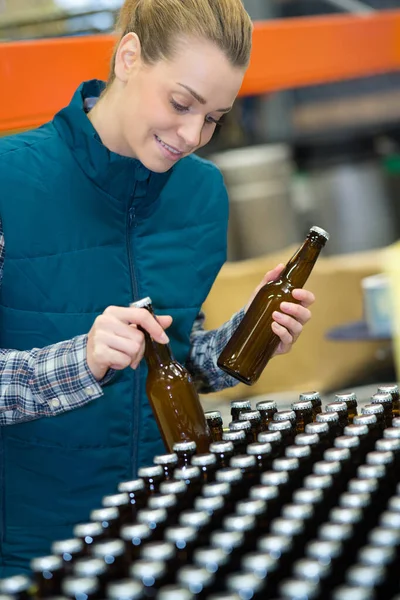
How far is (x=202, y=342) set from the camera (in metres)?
2.06

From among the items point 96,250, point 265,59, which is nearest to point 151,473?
→ point 96,250

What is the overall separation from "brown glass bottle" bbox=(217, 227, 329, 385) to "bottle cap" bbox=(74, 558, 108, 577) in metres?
0.81

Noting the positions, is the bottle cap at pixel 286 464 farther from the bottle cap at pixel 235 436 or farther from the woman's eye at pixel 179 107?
the woman's eye at pixel 179 107

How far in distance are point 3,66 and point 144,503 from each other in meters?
1.41

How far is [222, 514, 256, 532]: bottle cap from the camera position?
97cm

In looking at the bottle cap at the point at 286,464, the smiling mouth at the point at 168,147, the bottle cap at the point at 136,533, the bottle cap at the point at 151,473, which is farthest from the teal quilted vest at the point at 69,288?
the bottle cap at the point at 136,533

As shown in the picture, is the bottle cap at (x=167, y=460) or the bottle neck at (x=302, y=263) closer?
the bottle cap at (x=167, y=460)

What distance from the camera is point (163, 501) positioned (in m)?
1.09

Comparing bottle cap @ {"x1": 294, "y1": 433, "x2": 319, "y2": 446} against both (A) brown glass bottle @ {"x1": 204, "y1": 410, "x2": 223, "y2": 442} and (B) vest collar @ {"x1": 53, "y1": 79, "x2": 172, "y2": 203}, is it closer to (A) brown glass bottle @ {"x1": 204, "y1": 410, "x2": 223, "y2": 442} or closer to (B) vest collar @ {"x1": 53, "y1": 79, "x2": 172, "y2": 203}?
(A) brown glass bottle @ {"x1": 204, "y1": 410, "x2": 223, "y2": 442}

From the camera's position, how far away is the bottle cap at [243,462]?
119 centimetres

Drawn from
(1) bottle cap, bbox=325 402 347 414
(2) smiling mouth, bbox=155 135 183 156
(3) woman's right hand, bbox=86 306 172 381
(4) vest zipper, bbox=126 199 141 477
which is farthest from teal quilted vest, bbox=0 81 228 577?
(1) bottle cap, bbox=325 402 347 414

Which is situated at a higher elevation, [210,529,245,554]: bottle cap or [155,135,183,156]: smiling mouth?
[155,135,183,156]: smiling mouth

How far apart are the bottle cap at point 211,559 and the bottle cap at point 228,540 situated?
25 millimetres

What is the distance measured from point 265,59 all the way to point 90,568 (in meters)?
2.93
